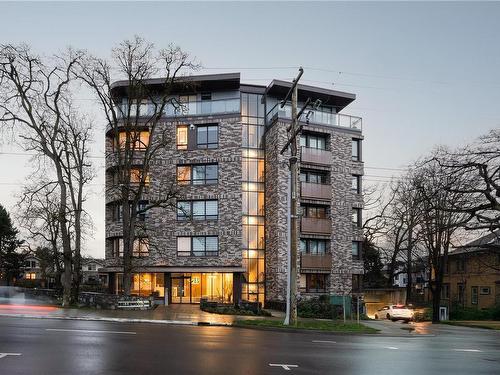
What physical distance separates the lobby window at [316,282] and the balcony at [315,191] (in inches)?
237

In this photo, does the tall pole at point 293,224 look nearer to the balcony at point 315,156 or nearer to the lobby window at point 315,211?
the balcony at point 315,156

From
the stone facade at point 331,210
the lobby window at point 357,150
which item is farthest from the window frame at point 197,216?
the lobby window at point 357,150

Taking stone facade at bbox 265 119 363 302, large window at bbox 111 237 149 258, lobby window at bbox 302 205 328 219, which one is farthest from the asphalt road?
lobby window at bbox 302 205 328 219

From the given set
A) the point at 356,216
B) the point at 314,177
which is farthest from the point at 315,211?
the point at 356,216

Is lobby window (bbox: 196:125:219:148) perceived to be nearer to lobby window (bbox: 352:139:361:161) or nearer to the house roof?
lobby window (bbox: 352:139:361:161)

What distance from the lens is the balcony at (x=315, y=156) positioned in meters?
42.9

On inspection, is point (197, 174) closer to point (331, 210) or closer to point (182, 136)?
point (182, 136)

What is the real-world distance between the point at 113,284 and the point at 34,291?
10.9 metres

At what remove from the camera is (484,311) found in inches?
1901

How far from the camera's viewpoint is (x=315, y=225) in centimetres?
4312

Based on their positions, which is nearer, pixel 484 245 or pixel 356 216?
pixel 484 245

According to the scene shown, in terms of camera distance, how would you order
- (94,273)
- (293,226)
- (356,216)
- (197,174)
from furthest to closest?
(94,273) < (356,216) < (197,174) < (293,226)

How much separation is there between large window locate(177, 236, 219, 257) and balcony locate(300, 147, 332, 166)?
30.7 feet

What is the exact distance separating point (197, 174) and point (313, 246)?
10.8 meters
